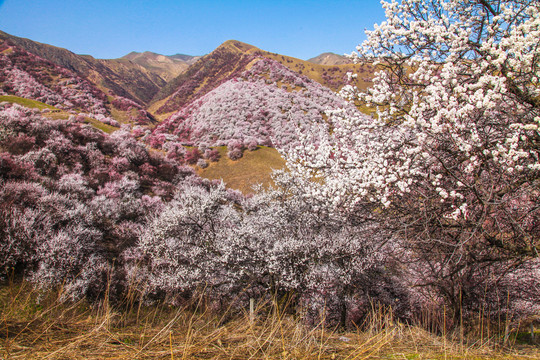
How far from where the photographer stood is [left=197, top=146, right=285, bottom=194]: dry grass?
25.9 metres

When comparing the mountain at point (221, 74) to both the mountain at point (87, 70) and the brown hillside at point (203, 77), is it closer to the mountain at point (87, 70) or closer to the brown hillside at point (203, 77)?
the brown hillside at point (203, 77)

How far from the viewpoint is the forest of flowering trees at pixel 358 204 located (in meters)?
4.27

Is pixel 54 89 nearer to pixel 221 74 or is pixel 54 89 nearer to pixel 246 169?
Answer: pixel 221 74

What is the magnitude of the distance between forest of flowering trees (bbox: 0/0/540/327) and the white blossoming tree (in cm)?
5

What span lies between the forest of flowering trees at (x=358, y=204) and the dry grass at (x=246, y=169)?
3.51m

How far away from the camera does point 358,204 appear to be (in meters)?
6.08

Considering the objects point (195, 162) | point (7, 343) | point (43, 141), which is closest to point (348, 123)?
point (7, 343)

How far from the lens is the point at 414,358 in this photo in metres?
2.22

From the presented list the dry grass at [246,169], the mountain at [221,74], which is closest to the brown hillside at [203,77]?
the mountain at [221,74]

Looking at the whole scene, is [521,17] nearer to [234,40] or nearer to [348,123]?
[348,123]

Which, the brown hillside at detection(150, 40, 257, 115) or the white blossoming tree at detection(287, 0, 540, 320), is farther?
the brown hillside at detection(150, 40, 257, 115)

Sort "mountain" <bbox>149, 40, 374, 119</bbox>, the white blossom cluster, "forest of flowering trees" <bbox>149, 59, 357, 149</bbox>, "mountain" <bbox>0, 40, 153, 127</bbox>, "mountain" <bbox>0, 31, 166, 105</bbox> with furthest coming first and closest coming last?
"mountain" <bbox>0, 31, 166, 105</bbox>
"mountain" <bbox>149, 40, 374, 119</bbox>
"forest of flowering trees" <bbox>149, 59, 357, 149</bbox>
"mountain" <bbox>0, 40, 153, 127</bbox>
the white blossom cluster

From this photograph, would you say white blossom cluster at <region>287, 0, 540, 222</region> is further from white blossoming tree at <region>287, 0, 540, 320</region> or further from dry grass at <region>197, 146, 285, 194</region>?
dry grass at <region>197, 146, 285, 194</region>

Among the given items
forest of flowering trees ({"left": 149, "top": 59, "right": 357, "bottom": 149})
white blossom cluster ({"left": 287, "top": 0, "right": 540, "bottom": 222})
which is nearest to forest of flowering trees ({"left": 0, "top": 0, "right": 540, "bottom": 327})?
white blossom cluster ({"left": 287, "top": 0, "right": 540, "bottom": 222})
